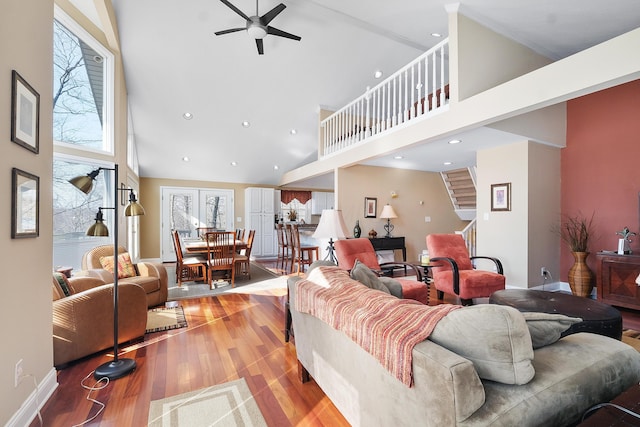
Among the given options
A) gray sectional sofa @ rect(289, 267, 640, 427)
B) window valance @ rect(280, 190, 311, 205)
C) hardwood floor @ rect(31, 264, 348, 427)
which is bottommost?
hardwood floor @ rect(31, 264, 348, 427)

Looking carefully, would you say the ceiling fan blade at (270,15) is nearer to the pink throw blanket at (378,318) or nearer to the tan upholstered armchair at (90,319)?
the pink throw blanket at (378,318)

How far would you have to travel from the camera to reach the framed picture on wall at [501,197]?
452cm

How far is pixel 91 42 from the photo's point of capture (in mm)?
3871

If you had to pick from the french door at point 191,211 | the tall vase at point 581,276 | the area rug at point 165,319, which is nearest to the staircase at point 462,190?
the tall vase at point 581,276

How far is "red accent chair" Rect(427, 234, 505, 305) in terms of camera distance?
355 centimetres

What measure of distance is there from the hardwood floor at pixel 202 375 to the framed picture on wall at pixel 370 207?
345 cm

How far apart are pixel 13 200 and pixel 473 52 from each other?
4505mm

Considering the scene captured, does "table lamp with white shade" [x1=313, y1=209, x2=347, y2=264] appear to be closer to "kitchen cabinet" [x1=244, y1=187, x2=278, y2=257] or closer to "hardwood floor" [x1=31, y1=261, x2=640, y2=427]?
"hardwood floor" [x1=31, y1=261, x2=640, y2=427]

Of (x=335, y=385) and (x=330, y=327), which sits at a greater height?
(x=330, y=327)

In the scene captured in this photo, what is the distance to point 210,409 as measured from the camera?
181 centimetres

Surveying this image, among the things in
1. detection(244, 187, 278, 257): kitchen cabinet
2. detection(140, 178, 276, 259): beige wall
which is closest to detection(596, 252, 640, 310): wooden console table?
detection(244, 187, 278, 257): kitchen cabinet

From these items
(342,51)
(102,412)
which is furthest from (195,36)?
(102,412)

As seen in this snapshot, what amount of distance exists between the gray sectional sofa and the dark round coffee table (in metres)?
1.04

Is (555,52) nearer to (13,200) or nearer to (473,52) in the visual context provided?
(473,52)
